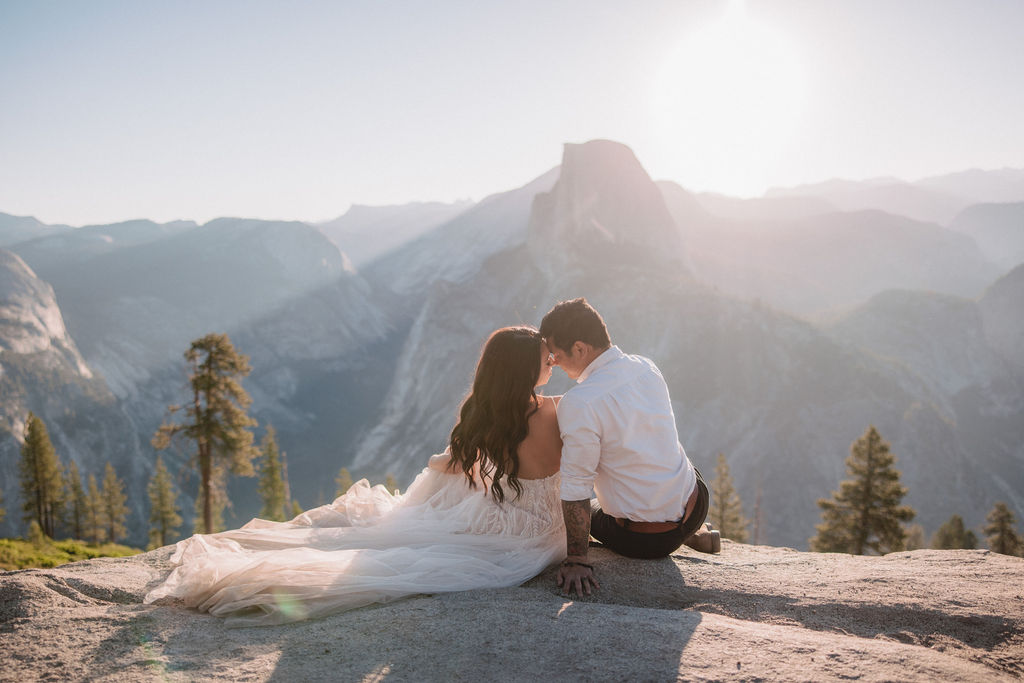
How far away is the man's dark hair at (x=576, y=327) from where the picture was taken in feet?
17.0

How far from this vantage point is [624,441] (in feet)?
16.5

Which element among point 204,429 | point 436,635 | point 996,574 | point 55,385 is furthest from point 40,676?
point 55,385

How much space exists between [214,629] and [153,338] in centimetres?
12394

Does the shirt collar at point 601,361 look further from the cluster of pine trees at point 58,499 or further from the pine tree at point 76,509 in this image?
the pine tree at point 76,509

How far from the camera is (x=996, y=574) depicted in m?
5.60

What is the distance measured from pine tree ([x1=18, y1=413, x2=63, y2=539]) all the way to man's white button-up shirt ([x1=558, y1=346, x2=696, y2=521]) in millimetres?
41021

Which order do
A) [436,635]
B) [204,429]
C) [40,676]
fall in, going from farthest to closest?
[204,429], [436,635], [40,676]

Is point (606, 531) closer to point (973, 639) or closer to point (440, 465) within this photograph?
point (440, 465)

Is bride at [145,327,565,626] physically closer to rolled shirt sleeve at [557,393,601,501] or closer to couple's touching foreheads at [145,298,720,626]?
couple's touching foreheads at [145,298,720,626]

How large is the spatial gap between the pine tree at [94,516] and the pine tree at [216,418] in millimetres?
28425

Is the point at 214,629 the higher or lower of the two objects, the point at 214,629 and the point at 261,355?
the lower

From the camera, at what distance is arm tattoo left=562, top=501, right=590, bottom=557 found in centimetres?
495

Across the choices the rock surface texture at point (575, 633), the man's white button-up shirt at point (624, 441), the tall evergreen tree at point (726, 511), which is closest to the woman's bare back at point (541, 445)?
the man's white button-up shirt at point (624, 441)

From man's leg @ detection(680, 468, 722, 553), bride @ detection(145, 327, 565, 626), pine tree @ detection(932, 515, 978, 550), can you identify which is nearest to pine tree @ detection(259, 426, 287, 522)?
bride @ detection(145, 327, 565, 626)
